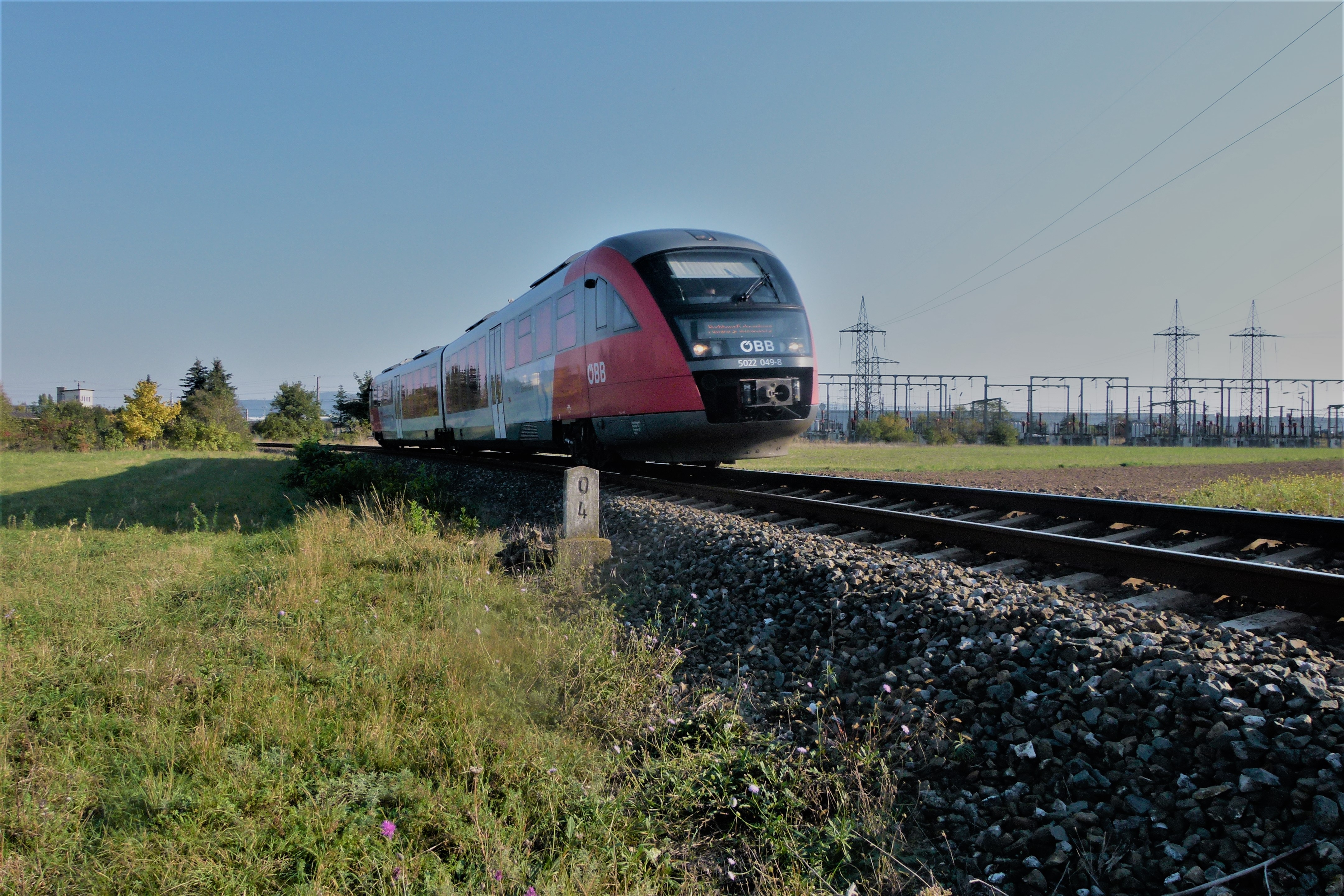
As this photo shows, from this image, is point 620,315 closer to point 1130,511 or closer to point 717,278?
point 717,278

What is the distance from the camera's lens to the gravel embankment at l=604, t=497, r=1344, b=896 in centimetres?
220

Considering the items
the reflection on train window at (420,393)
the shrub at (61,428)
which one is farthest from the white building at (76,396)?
the reflection on train window at (420,393)

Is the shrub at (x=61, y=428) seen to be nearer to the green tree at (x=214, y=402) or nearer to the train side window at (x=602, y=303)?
the green tree at (x=214, y=402)

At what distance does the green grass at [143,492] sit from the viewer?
32.7 ft

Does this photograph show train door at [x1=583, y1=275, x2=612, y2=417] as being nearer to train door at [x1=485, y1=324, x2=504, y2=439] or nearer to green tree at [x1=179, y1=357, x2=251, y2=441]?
train door at [x1=485, y1=324, x2=504, y2=439]

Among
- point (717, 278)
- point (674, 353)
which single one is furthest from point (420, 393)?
point (674, 353)

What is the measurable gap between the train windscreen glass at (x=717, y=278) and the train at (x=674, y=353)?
0.05ft

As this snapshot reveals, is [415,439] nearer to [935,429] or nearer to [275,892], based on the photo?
[275,892]

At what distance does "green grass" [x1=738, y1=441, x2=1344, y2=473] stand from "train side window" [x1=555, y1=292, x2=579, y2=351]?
248 inches

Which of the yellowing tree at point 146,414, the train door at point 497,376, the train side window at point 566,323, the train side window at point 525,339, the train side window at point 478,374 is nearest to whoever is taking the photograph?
the train side window at point 566,323

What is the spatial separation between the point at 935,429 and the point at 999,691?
40.3 m

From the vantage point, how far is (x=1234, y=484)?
36.7 feet

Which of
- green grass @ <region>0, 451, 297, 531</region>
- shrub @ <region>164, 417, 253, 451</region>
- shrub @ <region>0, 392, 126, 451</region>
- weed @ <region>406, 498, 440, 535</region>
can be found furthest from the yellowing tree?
weed @ <region>406, 498, 440, 535</region>

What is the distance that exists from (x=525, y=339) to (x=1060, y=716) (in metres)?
11.3
